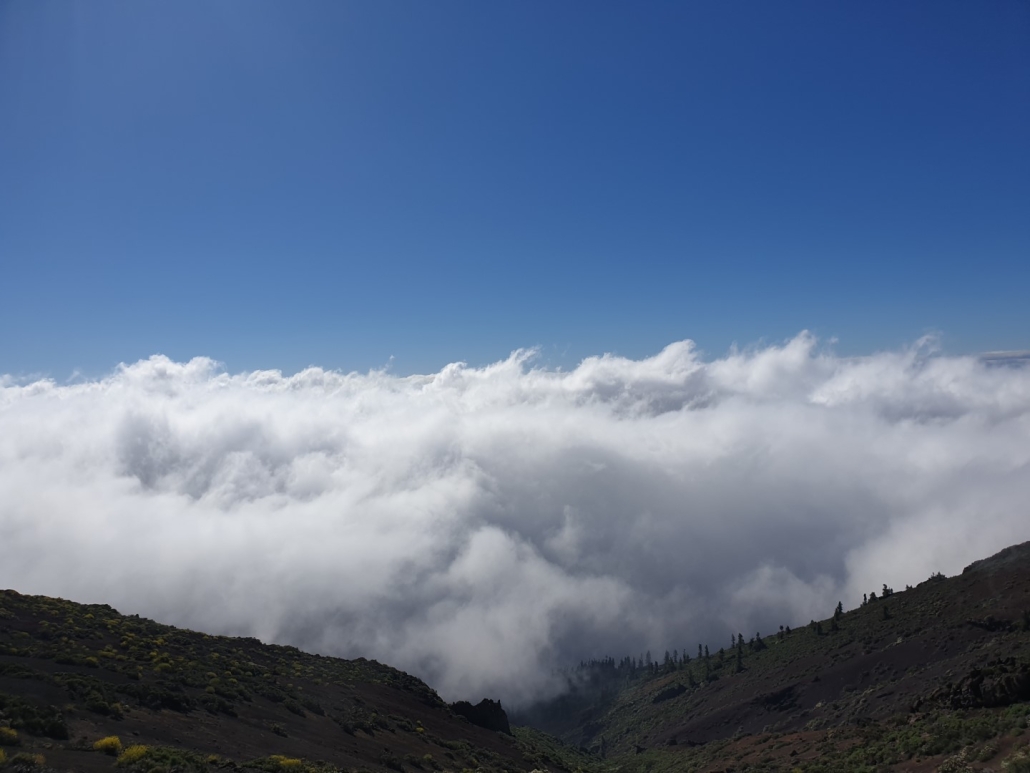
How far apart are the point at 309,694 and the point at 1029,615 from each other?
233 feet

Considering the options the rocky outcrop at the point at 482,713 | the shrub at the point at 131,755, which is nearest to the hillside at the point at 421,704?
the shrub at the point at 131,755

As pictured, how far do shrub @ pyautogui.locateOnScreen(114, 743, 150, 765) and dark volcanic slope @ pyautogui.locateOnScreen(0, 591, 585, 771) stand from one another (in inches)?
17.2

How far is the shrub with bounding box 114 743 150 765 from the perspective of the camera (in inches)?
730

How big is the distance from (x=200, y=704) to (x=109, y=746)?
1266 cm

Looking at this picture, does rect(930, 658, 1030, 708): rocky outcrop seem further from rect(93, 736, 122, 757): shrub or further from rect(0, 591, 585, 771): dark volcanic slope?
rect(93, 736, 122, 757): shrub

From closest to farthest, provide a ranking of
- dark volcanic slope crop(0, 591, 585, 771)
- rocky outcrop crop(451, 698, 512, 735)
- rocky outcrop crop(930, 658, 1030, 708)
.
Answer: dark volcanic slope crop(0, 591, 585, 771), rocky outcrop crop(930, 658, 1030, 708), rocky outcrop crop(451, 698, 512, 735)

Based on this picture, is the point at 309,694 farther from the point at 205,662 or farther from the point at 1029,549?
the point at 1029,549

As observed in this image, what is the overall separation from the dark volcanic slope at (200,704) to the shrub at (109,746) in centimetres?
34

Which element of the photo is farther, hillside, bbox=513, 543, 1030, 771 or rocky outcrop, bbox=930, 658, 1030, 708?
rocky outcrop, bbox=930, 658, 1030, 708

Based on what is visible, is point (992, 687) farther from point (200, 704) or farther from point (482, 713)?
point (482, 713)

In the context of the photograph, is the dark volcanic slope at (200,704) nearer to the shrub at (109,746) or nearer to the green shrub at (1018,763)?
the shrub at (109,746)

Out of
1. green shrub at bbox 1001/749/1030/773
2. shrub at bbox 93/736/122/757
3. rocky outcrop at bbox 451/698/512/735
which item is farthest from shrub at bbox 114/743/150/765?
rocky outcrop at bbox 451/698/512/735

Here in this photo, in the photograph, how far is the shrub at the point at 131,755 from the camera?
60.8ft

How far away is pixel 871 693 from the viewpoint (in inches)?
2315
